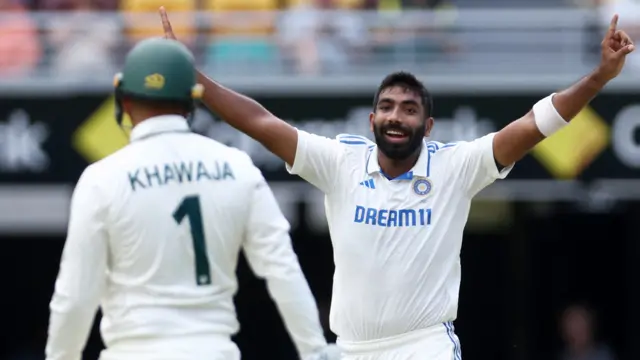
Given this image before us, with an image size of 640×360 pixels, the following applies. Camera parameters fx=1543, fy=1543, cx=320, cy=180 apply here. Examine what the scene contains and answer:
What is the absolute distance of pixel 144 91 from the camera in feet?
17.5

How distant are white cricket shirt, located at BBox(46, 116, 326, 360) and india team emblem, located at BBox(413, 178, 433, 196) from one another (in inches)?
51.5

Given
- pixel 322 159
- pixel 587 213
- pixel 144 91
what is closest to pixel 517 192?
pixel 587 213

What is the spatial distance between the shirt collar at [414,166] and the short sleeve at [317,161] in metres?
0.14

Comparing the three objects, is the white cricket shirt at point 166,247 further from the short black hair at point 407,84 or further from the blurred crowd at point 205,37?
the blurred crowd at point 205,37

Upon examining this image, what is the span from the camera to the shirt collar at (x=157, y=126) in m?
5.34

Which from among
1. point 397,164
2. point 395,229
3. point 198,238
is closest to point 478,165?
point 397,164

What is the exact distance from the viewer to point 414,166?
261 inches

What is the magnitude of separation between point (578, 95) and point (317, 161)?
1162mm

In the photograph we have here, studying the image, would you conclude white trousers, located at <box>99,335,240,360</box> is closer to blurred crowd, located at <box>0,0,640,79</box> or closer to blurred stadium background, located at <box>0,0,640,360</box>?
blurred stadium background, located at <box>0,0,640,360</box>

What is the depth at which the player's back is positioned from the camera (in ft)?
17.0

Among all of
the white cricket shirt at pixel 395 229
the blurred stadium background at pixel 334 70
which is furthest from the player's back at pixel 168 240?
the blurred stadium background at pixel 334 70

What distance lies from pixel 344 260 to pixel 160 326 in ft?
5.06

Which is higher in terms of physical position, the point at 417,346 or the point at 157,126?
the point at 157,126

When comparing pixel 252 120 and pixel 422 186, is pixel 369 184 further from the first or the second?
pixel 252 120
